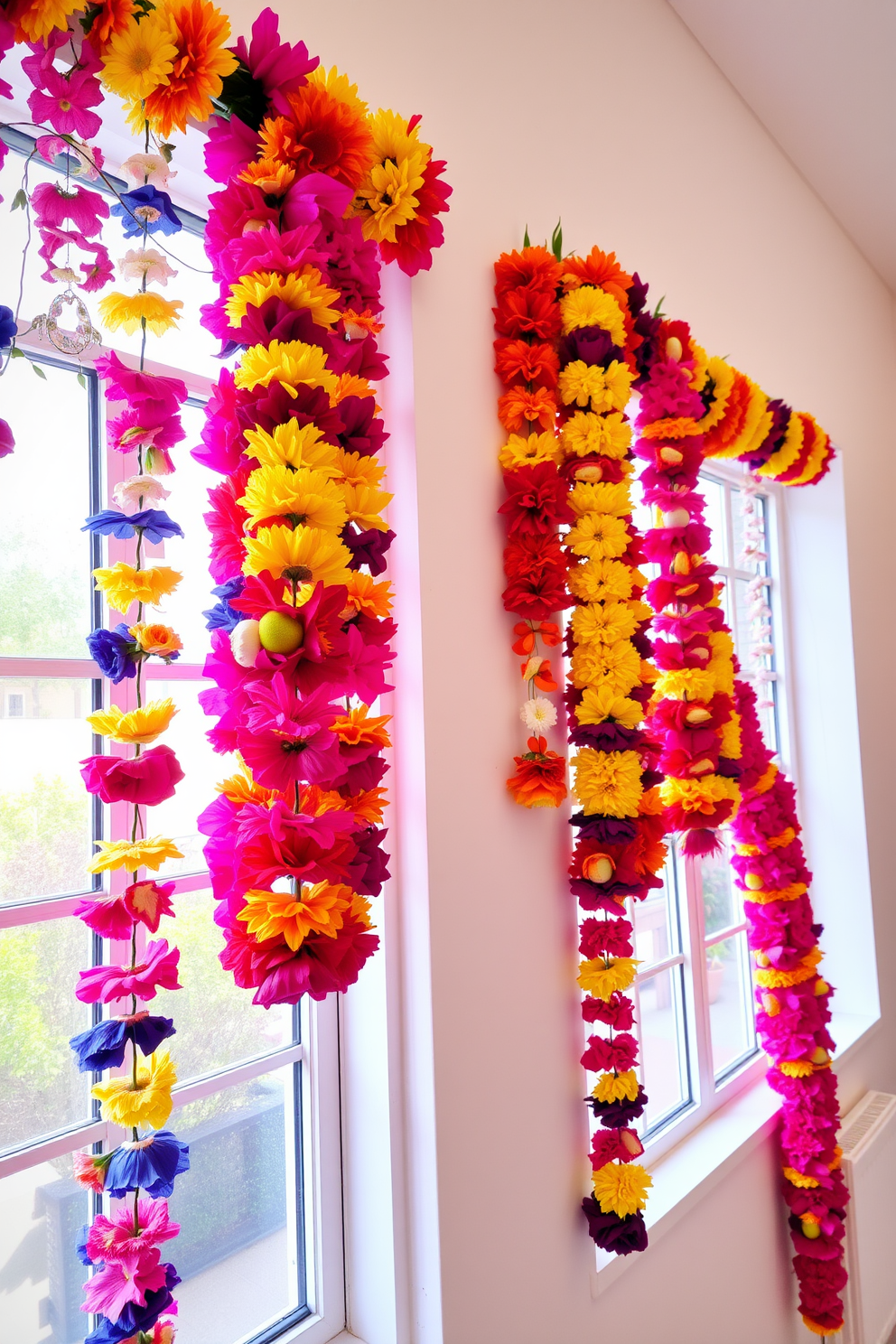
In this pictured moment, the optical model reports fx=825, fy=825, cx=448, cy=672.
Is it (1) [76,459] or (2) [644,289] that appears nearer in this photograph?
(1) [76,459]

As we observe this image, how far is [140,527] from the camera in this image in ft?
2.70

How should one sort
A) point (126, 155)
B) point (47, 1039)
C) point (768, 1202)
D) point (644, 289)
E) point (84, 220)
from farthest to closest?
point (768, 1202) < point (644, 289) < point (126, 155) < point (47, 1039) < point (84, 220)

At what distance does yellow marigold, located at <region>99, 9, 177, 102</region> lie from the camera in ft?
2.67

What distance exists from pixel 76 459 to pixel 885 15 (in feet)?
7.68

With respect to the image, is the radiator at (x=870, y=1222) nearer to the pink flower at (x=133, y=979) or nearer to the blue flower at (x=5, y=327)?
the pink flower at (x=133, y=979)

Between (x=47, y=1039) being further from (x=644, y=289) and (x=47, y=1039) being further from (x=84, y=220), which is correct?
(x=644, y=289)

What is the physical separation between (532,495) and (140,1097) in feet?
3.04

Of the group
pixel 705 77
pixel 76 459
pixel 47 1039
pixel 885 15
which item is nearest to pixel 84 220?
pixel 76 459

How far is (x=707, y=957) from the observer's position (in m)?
2.26

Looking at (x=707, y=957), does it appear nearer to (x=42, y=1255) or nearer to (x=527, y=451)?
(x=527, y=451)

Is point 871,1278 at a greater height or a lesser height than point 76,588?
lesser

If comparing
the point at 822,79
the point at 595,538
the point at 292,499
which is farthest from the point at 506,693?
the point at 822,79

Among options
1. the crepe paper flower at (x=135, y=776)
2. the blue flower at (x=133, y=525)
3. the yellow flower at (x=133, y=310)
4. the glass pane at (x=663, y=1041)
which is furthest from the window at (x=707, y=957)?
the yellow flower at (x=133, y=310)

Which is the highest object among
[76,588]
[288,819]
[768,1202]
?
[76,588]
